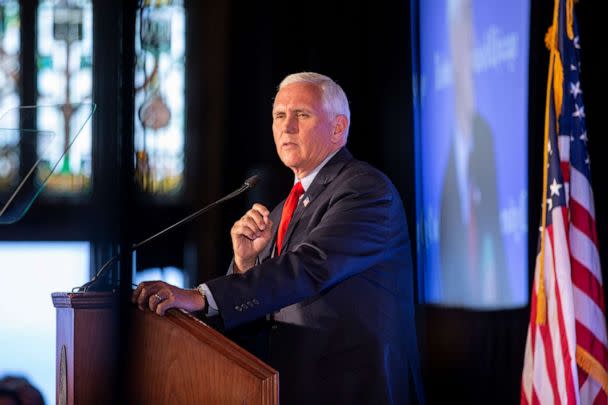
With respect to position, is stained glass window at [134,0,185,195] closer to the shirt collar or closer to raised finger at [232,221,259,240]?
the shirt collar

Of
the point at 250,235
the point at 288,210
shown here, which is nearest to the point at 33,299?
the point at 288,210

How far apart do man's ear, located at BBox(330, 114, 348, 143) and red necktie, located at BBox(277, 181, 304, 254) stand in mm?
184

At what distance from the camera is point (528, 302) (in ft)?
11.5

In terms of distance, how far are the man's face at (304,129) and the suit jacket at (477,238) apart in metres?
1.03

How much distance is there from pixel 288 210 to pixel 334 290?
14.5 inches

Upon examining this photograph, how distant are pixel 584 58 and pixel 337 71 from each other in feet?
6.04

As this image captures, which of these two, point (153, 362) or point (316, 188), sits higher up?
point (316, 188)

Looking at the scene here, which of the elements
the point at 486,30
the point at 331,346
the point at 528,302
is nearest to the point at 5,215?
the point at 331,346

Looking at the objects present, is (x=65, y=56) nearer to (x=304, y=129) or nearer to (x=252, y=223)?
(x=304, y=129)

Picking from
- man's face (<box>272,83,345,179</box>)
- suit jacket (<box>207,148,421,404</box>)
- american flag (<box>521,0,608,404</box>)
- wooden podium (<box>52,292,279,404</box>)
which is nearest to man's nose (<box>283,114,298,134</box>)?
man's face (<box>272,83,345,179</box>)

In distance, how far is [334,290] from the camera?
2.63m

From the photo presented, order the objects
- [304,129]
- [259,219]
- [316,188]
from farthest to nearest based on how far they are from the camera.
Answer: [304,129] < [316,188] < [259,219]

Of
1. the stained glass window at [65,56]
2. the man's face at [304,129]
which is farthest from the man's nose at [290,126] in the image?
the stained glass window at [65,56]

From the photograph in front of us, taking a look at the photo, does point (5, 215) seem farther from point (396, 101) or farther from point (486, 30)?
point (396, 101)
